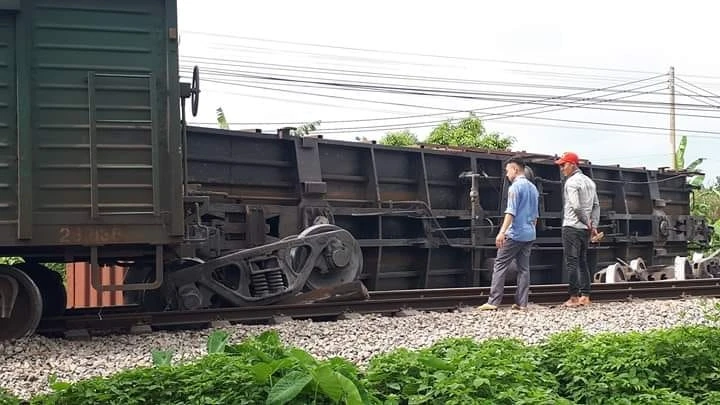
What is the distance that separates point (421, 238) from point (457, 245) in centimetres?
64

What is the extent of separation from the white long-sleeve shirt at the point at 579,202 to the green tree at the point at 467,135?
18.6 m

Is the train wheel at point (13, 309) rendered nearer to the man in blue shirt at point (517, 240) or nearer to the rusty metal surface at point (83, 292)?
the rusty metal surface at point (83, 292)

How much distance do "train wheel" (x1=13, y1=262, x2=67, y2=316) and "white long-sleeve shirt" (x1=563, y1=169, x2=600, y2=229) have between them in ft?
19.0

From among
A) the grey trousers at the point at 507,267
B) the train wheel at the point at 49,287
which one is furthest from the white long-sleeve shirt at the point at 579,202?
the train wheel at the point at 49,287

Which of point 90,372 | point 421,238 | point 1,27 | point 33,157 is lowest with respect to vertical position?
point 90,372

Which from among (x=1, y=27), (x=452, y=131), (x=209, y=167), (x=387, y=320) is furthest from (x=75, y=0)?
(x=452, y=131)

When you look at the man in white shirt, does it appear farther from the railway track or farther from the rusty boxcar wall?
the rusty boxcar wall

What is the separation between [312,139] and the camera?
10273 millimetres

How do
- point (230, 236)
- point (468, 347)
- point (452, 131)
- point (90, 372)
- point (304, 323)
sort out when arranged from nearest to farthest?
1. point (468, 347)
2. point (90, 372)
3. point (304, 323)
4. point (230, 236)
5. point (452, 131)

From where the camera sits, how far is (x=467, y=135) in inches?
1171

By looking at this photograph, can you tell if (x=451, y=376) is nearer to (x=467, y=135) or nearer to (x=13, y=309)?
(x=13, y=309)

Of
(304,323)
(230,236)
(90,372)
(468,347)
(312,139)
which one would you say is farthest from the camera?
(312,139)

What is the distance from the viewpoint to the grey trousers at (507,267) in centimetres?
911

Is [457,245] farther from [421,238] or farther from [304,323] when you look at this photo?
[304,323]
